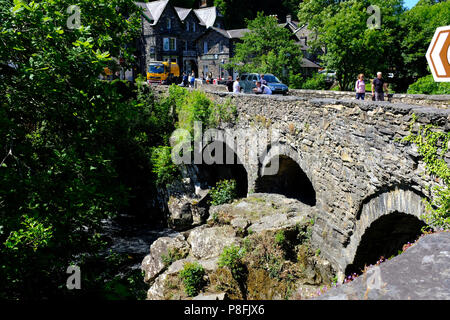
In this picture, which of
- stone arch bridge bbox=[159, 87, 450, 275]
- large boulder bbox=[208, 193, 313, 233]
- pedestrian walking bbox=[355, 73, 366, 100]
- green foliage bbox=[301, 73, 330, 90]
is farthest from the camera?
green foliage bbox=[301, 73, 330, 90]

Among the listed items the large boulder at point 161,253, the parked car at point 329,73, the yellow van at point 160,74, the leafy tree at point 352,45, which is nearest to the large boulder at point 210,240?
the large boulder at point 161,253

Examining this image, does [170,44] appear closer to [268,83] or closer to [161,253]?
[268,83]

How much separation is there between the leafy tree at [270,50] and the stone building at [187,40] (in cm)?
1593

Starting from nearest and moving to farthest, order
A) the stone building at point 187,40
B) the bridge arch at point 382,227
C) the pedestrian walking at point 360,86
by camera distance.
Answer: the bridge arch at point 382,227 → the pedestrian walking at point 360,86 → the stone building at point 187,40

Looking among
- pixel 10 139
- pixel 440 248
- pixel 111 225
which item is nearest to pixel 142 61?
pixel 111 225

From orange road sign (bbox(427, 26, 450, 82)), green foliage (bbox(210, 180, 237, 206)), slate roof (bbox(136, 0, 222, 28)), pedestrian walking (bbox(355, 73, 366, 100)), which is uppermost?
slate roof (bbox(136, 0, 222, 28))

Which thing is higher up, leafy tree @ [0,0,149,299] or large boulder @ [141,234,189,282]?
leafy tree @ [0,0,149,299]

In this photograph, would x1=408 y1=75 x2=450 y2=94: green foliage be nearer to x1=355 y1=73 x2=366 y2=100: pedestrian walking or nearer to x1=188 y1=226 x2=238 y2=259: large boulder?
x1=355 y1=73 x2=366 y2=100: pedestrian walking

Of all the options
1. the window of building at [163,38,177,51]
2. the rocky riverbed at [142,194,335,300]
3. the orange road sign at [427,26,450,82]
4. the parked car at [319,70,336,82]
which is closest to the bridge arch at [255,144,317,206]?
the rocky riverbed at [142,194,335,300]

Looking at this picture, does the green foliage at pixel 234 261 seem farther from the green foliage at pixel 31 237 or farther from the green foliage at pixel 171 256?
the green foliage at pixel 31 237

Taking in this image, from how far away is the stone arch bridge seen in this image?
5902mm

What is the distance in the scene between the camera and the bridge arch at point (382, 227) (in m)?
6.32

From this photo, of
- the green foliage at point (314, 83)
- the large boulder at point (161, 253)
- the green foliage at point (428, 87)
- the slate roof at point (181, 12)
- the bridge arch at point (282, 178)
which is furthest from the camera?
the slate roof at point (181, 12)

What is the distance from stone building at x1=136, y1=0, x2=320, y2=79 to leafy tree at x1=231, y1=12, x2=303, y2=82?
1593 cm
